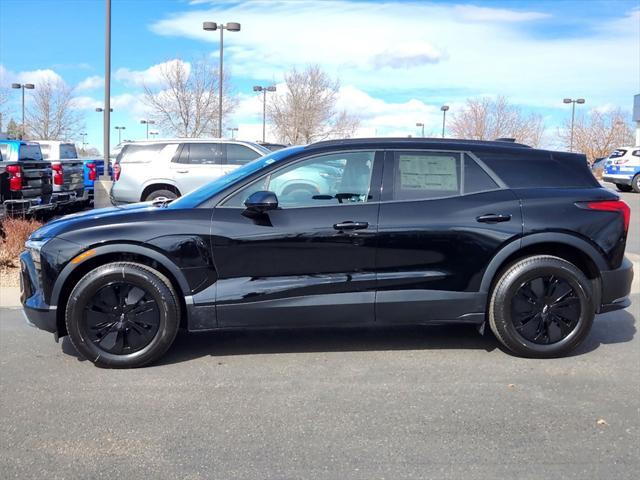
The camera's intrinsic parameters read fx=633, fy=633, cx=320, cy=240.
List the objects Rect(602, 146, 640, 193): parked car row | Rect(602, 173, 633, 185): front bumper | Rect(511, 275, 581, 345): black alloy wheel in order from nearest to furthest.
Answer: Rect(511, 275, 581, 345): black alloy wheel < Rect(602, 146, 640, 193): parked car row < Rect(602, 173, 633, 185): front bumper

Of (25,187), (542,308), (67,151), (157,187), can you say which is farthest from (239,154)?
(67,151)

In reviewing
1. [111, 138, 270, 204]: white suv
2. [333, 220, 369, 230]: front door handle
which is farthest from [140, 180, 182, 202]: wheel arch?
[333, 220, 369, 230]: front door handle

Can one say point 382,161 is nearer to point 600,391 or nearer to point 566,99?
point 600,391

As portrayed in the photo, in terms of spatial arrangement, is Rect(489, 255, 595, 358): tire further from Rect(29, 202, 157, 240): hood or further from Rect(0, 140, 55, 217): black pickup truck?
Rect(0, 140, 55, 217): black pickup truck

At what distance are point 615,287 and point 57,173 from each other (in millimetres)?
11782

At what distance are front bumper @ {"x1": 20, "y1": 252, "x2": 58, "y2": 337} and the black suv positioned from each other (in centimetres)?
1

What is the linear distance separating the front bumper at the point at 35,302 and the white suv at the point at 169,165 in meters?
7.82

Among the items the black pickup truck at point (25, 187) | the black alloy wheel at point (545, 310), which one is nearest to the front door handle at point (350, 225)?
the black alloy wheel at point (545, 310)

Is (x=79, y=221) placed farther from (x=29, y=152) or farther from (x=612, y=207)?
(x=29, y=152)

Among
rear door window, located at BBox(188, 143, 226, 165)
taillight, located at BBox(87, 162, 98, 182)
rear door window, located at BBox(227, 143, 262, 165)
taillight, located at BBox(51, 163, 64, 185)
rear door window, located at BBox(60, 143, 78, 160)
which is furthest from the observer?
rear door window, located at BBox(60, 143, 78, 160)

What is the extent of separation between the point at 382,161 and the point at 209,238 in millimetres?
1481

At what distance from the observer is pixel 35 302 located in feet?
15.5

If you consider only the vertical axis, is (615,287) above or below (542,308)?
above

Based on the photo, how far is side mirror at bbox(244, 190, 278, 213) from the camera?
15.1 feet
